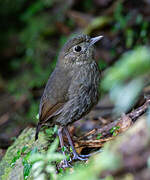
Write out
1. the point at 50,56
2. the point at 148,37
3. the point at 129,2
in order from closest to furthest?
the point at 148,37, the point at 129,2, the point at 50,56

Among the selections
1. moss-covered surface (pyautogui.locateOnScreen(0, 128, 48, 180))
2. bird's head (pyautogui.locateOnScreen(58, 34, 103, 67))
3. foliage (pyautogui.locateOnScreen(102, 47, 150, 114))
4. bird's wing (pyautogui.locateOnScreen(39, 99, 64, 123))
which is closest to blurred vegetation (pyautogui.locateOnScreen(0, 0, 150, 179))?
moss-covered surface (pyautogui.locateOnScreen(0, 128, 48, 180))

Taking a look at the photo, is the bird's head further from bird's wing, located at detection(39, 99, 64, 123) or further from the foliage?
the foliage

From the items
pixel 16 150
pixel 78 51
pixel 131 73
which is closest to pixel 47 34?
pixel 78 51

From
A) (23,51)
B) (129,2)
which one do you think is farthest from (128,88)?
(23,51)

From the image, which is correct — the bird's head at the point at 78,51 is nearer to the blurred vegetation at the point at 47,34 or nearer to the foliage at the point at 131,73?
the blurred vegetation at the point at 47,34

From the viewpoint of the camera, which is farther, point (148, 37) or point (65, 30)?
point (65, 30)

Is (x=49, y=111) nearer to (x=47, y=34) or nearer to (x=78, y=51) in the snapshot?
(x=78, y=51)

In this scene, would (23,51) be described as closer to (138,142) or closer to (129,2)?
(129,2)
